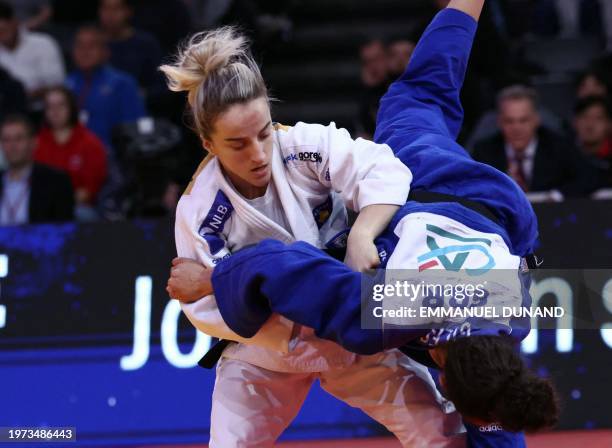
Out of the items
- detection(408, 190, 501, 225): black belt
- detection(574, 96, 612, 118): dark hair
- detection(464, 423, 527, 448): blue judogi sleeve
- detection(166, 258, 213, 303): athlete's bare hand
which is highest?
detection(574, 96, 612, 118): dark hair

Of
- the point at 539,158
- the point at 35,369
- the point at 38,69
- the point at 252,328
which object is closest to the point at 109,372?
the point at 35,369

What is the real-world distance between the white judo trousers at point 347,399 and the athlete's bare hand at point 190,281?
0.31 metres

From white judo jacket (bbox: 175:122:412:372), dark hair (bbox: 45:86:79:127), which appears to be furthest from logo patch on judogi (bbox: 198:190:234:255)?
dark hair (bbox: 45:86:79:127)

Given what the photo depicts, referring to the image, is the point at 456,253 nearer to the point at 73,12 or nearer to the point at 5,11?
the point at 5,11

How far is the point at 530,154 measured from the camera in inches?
237

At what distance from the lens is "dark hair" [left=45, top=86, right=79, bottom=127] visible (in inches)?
271

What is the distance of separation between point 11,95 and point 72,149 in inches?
33.8

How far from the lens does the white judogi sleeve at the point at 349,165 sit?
3029mm

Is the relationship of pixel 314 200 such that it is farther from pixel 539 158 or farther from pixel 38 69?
pixel 38 69

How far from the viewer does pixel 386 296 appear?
274cm

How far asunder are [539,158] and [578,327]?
1.57 metres

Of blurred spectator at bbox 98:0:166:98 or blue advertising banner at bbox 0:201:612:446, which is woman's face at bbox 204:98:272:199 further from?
blurred spectator at bbox 98:0:166:98

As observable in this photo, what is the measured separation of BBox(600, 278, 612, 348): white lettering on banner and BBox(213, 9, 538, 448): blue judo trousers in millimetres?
1247

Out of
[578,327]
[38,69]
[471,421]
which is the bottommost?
[471,421]
